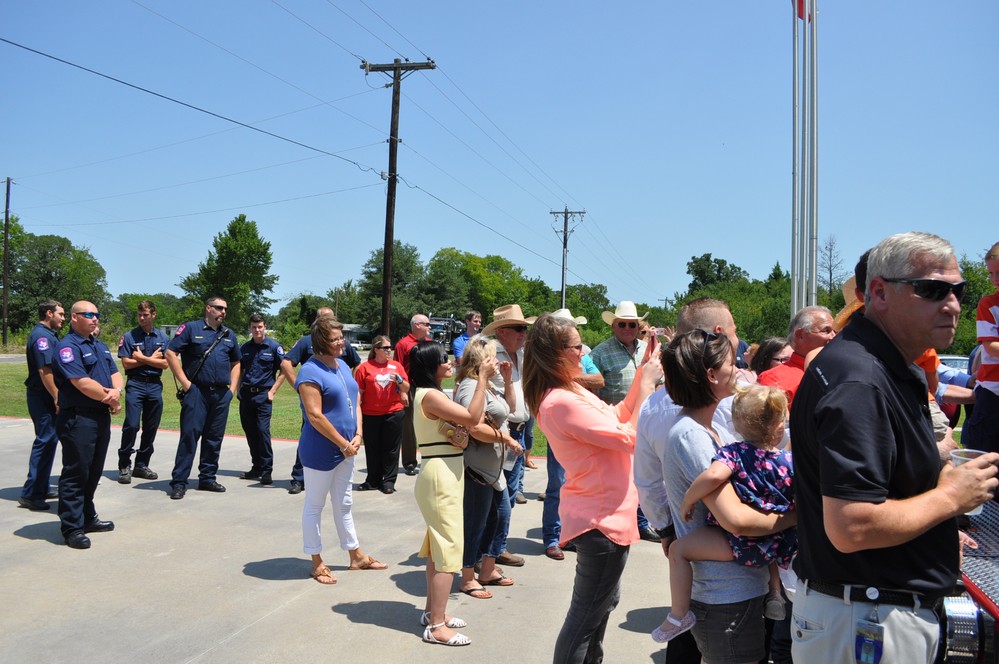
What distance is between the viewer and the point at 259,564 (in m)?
5.89

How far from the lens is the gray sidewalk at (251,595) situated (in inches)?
171

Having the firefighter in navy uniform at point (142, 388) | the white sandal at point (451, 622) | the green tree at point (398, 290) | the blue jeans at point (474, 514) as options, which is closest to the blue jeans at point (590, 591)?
the white sandal at point (451, 622)

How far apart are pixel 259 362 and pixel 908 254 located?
27.1 ft

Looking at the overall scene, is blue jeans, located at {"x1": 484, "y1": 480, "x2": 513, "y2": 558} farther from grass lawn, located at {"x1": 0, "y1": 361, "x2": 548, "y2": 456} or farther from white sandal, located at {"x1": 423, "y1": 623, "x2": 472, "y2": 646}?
grass lawn, located at {"x1": 0, "y1": 361, "x2": 548, "y2": 456}

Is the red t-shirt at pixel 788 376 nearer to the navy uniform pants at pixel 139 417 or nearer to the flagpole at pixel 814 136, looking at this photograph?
the navy uniform pants at pixel 139 417

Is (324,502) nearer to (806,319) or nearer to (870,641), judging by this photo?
(806,319)

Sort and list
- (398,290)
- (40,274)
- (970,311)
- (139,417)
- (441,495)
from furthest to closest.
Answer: (398,290), (40,274), (970,311), (139,417), (441,495)

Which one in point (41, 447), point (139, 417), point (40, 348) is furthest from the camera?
point (139, 417)

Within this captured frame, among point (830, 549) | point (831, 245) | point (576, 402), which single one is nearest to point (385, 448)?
point (576, 402)

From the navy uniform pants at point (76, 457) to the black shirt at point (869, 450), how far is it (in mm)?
5957

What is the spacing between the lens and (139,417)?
29.3 ft

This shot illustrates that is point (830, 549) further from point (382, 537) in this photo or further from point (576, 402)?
point (382, 537)

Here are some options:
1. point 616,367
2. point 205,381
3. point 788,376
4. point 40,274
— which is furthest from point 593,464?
point 40,274

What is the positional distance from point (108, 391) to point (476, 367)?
343 centimetres
